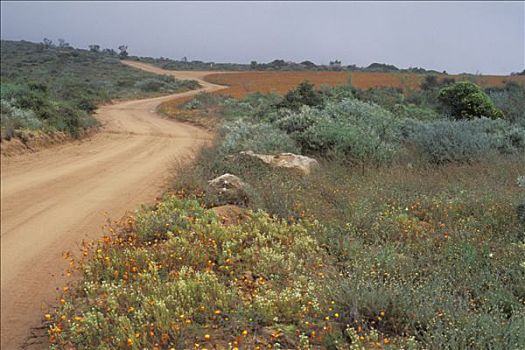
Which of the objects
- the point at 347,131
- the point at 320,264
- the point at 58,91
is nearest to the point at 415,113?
the point at 347,131

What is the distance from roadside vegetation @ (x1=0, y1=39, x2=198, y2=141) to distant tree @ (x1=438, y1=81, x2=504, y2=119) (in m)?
11.9

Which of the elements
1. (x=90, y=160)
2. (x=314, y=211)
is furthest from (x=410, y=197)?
(x=90, y=160)

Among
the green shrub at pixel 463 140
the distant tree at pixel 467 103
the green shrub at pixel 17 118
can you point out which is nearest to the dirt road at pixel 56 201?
the green shrub at pixel 17 118

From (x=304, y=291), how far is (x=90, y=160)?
27.2ft

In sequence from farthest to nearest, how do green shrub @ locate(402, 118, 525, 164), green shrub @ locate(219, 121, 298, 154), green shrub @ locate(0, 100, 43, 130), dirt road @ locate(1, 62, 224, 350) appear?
green shrub @ locate(0, 100, 43, 130), green shrub @ locate(219, 121, 298, 154), green shrub @ locate(402, 118, 525, 164), dirt road @ locate(1, 62, 224, 350)

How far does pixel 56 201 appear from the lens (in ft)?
25.1

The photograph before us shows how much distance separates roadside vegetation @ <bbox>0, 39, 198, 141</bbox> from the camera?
13.2 metres

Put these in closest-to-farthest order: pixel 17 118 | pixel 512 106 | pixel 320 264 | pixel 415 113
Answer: pixel 320 264 < pixel 17 118 < pixel 415 113 < pixel 512 106

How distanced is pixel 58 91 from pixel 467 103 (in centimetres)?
2069

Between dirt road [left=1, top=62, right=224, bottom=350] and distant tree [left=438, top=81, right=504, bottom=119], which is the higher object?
distant tree [left=438, top=81, right=504, bottom=119]

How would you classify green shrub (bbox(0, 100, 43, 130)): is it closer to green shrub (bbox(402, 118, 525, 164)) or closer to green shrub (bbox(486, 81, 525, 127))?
green shrub (bbox(402, 118, 525, 164))

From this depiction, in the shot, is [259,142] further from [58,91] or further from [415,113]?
[58,91]

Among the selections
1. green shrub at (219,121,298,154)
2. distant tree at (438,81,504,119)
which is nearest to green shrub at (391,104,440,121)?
distant tree at (438,81,504,119)

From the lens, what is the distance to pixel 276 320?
3.79 metres
